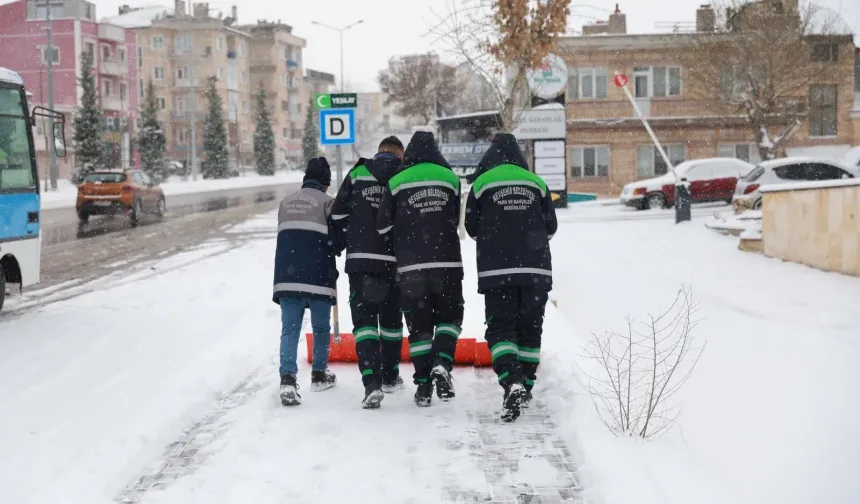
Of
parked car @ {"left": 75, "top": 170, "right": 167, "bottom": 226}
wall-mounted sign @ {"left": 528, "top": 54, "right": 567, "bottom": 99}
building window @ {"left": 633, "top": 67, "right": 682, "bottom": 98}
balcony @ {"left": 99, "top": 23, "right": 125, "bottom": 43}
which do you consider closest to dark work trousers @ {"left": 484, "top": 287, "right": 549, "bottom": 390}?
wall-mounted sign @ {"left": 528, "top": 54, "right": 567, "bottom": 99}

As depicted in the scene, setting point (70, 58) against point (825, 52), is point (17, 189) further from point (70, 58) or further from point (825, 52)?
point (70, 58)

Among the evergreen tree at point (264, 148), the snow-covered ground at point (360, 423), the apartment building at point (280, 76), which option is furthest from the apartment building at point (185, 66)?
the snow-covered ground at point (360, 423)

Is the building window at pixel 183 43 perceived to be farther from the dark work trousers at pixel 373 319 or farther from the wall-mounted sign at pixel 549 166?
the dark work trousers at pixel 373 319

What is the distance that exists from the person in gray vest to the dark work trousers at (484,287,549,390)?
1.22 metres

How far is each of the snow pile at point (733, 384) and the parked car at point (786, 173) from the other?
7.30m

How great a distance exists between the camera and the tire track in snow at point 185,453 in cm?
476

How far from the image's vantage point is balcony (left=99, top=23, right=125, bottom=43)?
7056cm

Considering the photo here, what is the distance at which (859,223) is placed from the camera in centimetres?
1386

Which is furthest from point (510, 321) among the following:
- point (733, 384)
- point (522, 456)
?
point (733, 384)

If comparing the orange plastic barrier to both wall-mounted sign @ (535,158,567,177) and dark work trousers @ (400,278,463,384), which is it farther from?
wall-mounted sign @ (535,158,567,177)

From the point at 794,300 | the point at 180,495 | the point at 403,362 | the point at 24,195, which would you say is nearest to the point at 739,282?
the point at 794,300

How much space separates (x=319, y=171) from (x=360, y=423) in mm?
1887

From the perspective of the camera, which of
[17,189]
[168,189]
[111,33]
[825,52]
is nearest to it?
[17,189]

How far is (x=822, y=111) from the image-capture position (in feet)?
129
